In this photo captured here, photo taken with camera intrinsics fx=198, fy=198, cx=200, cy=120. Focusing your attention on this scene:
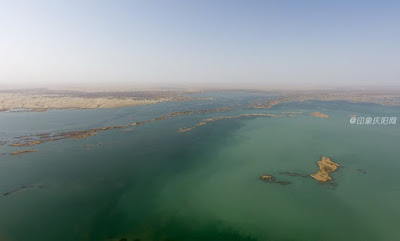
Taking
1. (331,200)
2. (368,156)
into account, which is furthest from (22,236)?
(368,156)

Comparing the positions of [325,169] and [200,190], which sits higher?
[325,169]

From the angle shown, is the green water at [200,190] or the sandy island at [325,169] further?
the sandy island at [325,169]

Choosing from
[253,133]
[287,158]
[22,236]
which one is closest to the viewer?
[22,236]

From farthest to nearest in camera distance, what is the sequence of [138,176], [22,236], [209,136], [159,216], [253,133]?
[253,133] → [209,136] → [138,176] → [159,216] → [22,236]

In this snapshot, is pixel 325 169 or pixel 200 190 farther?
pixel 325 169

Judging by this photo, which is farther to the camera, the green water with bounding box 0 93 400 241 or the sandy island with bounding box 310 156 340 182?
the sandy island with bounding box 310 156 340 182

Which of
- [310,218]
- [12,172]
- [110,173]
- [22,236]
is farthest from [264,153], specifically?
[12,172]

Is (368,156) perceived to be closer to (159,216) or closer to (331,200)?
(331,200)

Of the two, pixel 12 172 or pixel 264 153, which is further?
pixel 264 153
